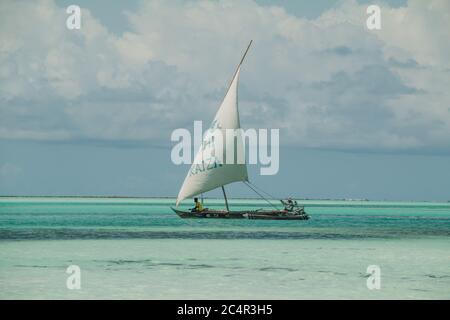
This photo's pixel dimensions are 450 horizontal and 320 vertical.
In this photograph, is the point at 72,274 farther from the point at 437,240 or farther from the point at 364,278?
the point at 437,240

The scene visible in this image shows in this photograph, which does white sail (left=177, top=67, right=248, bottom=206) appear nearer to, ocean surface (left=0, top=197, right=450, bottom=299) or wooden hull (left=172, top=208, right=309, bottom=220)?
wooden hull (left=172, top=208, right=309, bottom=220)

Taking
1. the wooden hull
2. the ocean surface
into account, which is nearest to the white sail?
the wooden hull

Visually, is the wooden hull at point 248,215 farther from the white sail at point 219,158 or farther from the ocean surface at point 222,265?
the ocean surface at point 222,265

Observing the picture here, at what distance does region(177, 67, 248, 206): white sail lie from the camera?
5431 centimetres

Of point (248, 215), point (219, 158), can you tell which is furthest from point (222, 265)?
point (248, 215)

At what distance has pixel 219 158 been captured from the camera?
54688 mm

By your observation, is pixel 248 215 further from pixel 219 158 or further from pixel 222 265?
pixel 222 265

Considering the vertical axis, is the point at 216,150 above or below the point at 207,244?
above

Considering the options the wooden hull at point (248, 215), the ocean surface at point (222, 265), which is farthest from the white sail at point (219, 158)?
the ocean surface at point (222, 265)
